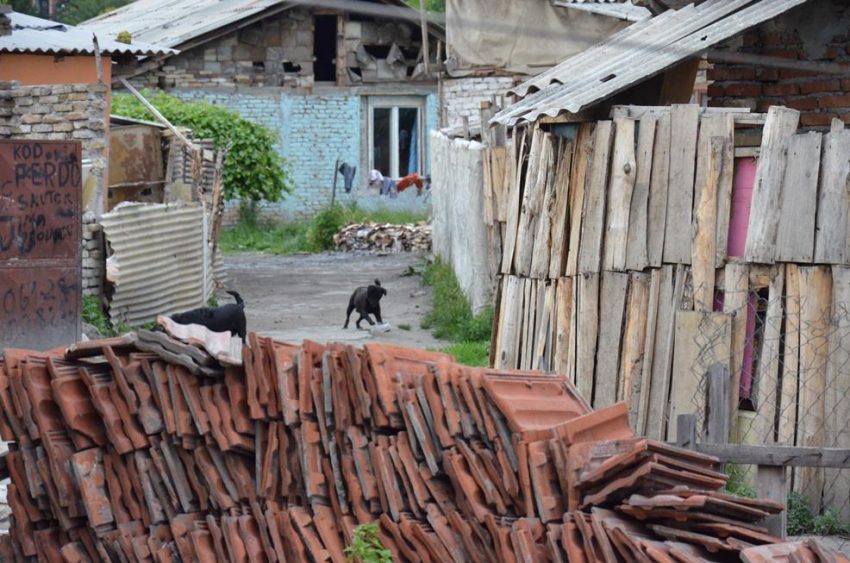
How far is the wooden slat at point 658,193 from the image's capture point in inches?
318

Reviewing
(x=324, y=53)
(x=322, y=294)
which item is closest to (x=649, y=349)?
(x=322, y=294)

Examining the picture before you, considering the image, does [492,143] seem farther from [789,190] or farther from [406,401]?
[406,401]

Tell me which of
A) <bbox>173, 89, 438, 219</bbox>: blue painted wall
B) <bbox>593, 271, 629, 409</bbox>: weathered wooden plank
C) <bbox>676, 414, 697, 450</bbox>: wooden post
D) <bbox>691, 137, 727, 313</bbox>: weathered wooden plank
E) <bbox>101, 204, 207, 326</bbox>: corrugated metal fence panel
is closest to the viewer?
<bbox>676, 414, 697, 450</bbox>: wooden post

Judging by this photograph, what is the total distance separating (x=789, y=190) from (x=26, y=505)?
14.0 feet

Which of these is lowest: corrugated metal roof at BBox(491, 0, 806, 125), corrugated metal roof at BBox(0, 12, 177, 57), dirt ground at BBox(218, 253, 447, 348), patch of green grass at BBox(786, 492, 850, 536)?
dirt ground at BBox(218, 253, 447, 348)

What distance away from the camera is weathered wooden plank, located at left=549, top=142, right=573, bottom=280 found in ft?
29.5

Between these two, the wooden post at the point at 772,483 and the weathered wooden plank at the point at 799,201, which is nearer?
the wooden post at the point at 772,483

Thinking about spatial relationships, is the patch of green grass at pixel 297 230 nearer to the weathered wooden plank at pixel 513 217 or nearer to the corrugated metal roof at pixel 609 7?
the corrugated metal roof at pixel 609 7

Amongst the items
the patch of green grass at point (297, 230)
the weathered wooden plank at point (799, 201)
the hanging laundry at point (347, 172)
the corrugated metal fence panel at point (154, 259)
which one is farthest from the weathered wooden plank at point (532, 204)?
the hanging laundry at point (347, 172)

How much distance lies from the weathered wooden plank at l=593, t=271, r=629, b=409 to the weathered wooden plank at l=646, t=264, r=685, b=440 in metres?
0.31

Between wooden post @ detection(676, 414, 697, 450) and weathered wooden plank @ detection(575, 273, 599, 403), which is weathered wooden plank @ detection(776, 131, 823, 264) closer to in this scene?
weathered wooden plank @ detection(575, 273, 599, 403)

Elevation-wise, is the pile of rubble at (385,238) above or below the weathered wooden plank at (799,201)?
below

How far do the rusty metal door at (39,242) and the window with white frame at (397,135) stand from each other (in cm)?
1982

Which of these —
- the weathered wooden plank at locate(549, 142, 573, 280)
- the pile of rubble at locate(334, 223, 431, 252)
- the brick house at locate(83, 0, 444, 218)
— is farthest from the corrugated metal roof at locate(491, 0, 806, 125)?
the brick house at locate(83, 0, 444, 218)
